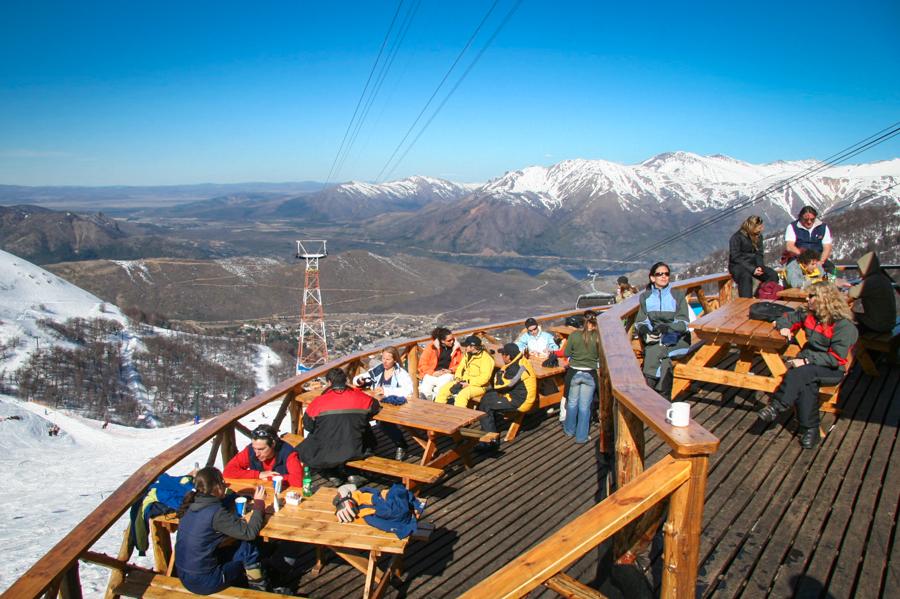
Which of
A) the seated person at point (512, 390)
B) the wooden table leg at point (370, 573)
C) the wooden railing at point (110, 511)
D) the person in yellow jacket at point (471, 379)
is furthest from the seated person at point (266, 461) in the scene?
the seated person at point (512, 390)

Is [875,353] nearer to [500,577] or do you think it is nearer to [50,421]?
[500,577]

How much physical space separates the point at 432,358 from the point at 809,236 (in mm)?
5558

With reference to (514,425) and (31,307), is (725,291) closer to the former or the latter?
(514,425)

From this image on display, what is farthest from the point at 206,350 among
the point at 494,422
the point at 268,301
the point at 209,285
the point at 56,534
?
the point at 494,422

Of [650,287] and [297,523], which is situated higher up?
[650,287]

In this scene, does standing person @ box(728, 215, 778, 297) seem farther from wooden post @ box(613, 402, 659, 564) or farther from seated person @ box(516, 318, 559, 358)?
wooden post @ box(613, 402, 659, 564)

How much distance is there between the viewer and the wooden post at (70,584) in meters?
2.85

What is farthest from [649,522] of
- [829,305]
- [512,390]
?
[512,390]

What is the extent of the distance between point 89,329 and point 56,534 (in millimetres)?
94932

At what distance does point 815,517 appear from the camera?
372 cm

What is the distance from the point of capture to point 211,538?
12.2 feet

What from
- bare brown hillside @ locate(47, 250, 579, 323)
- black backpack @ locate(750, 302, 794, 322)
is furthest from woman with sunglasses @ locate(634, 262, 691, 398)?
bare brown hillside @ locate(47, 250, 579, 323)

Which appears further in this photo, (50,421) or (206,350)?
(206,350)

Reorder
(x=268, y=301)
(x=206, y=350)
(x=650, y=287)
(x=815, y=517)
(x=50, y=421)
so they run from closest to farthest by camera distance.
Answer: (x=815, y=517)
(x=650, y=287)
(x=50, y=421)
(x=206, y=350)
(x=268, y=301)
